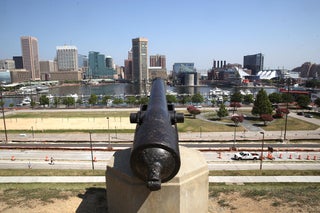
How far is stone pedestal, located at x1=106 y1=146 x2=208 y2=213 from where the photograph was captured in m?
8.81

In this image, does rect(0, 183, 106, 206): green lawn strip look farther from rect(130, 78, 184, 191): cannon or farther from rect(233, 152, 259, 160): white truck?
rect(233, 152, 259, 160): white truck

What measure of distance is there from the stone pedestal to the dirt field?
2.61 metres

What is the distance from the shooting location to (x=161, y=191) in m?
8.77

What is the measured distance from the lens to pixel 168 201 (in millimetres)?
8906

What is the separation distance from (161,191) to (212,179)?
39.9 feet

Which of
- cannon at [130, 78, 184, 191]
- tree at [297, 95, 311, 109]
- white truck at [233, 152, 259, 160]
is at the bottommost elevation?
white truck at [233, 152, 259, 160]

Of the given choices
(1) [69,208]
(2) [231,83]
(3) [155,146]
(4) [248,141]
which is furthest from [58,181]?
(2) [231,83]

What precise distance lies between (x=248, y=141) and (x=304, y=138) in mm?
8693

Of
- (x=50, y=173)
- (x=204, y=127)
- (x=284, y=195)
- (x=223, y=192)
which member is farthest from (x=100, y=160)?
(x=204, y=127)

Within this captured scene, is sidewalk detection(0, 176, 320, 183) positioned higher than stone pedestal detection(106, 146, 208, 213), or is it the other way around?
stone pedestal detection(106, 146, 208, 213)

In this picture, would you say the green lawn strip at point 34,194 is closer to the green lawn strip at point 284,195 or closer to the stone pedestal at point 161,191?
the stone pedestal at point 161,191

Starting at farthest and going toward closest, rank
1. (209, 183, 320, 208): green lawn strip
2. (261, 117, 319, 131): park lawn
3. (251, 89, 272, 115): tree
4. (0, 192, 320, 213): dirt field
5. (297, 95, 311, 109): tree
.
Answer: (297, 95, 311, 109): tree
(251, 89, 272, 115): tree
(261, 117, 319, 131): park lawn
(209, 183, 320, 208): green lawn strip
(0, 192, 320, 213): dirt field

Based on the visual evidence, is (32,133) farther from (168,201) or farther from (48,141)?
(168,201)

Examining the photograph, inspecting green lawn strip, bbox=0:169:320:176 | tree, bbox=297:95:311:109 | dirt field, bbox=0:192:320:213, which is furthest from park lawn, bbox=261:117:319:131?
dirt field, bbox=0:192:320:213
